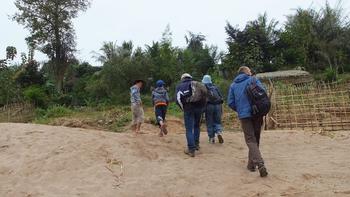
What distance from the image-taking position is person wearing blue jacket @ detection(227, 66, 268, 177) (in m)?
6.17

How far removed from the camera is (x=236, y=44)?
2769 centimetres

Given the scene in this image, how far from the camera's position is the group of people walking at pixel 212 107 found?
6.21 metres

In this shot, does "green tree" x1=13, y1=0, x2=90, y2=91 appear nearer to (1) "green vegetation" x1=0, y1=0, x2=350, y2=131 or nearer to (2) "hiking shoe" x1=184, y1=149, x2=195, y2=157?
(1) "green vegetation" x1=0, y1=0, x2=350, y2=131

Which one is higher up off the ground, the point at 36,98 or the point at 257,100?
the point at 36,98

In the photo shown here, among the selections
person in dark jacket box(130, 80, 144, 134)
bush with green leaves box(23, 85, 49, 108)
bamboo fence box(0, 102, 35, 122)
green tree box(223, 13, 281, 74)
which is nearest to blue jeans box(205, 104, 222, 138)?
person in dark jacket box(130, 80, 144, 134)

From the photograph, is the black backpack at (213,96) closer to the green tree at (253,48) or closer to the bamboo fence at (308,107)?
the bamboo fence at (308,107)

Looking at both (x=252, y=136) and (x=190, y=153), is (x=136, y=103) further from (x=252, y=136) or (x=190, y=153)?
(x=252, y=136)

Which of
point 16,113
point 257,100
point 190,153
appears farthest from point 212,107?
point 16,113

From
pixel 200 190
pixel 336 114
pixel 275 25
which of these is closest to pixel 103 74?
pixel 275 25

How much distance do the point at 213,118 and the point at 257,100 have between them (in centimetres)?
212

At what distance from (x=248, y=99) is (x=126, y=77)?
19.0m

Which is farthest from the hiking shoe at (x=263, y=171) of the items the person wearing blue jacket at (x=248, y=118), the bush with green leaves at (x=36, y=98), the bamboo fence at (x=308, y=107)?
the bush with green leaves at (x=36, y=98)

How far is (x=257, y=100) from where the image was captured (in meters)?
6.13

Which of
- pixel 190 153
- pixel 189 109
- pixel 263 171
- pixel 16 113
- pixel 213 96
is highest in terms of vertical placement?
pixel 16 113
